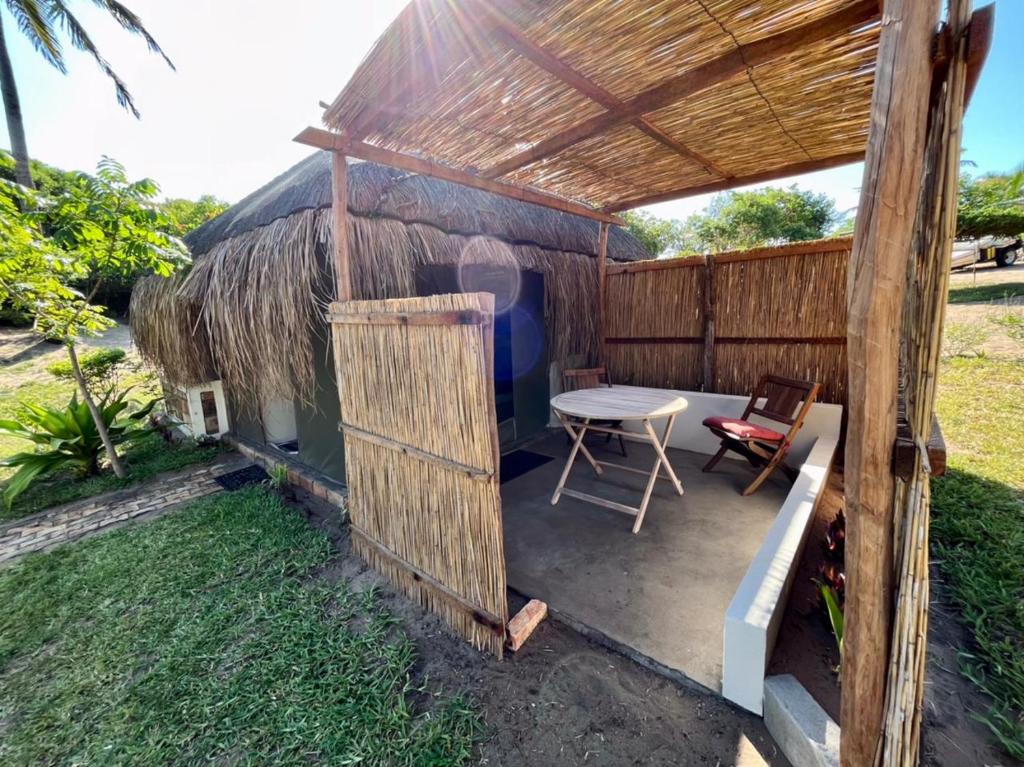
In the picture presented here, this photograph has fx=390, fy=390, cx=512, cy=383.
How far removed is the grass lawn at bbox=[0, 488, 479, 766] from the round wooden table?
1.62m

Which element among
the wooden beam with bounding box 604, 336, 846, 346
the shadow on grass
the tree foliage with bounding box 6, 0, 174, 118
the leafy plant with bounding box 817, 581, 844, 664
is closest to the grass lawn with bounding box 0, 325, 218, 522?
the wooden beam with bounding box 604, 336, 846, 346

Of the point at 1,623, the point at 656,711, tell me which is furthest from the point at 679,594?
the point at 1,623

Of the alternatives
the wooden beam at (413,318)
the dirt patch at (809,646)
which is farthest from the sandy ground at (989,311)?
the wooden beam at (413,318)

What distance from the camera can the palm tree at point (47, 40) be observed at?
7.69 meters

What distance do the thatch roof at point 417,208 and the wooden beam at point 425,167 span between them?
18.3 inches

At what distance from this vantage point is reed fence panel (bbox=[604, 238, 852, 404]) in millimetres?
3766

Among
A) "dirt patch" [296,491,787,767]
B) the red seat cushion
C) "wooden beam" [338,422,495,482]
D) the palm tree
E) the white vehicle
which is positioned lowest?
"dirt patch" [296,491,787,767]

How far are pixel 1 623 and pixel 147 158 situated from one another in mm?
14904

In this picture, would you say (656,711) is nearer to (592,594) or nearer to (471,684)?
(592,594)

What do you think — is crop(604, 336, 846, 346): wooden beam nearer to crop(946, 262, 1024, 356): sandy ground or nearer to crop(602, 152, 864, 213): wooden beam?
crop(602, 152, 864, 213): wooden beam

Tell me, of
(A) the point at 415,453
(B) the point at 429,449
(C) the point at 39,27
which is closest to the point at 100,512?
(A) the point at 415,453

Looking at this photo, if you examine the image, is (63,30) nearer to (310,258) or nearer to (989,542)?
(310,258)

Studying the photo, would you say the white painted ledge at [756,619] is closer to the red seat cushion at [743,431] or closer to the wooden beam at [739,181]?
the red seat cushion at [743,431]

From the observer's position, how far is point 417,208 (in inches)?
126
